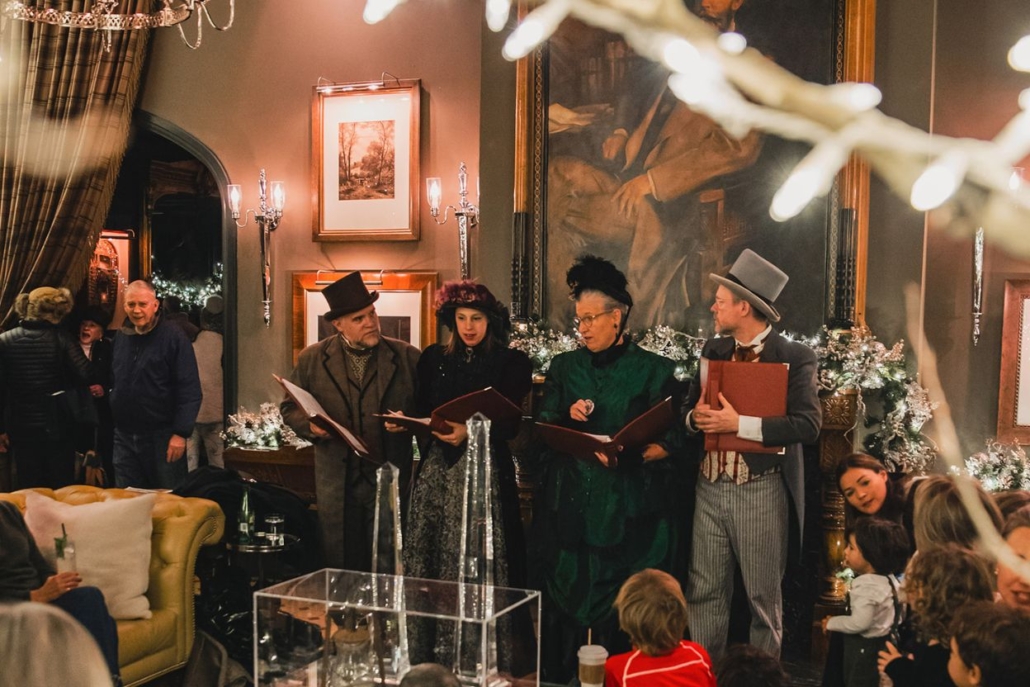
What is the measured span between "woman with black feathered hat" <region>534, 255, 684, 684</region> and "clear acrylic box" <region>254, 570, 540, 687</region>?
1.27 m

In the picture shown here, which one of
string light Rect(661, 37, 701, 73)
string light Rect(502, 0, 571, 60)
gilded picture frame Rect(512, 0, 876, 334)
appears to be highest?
string light Rect(502, 0, 571, 60)

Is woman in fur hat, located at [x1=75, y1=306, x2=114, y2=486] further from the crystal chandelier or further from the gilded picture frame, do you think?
the gilded picture frame

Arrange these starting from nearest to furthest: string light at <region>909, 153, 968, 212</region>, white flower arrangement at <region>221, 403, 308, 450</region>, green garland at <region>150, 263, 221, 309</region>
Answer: string light at <region>909, 153, 968, 212</region>, white flower arrangement at <region>221, 403, 308, 450</region>, green garland at <region>150, 263, 221, 309</region>

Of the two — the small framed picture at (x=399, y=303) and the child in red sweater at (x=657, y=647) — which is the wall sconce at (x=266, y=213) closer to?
the small framed picture at (x=399, y=303)

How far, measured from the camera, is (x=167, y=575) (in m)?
3.77

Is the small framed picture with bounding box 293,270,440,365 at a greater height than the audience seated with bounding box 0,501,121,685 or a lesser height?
greater

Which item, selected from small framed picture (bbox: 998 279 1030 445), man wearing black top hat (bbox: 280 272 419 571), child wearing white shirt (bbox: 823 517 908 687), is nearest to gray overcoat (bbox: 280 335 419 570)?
man wearing black top hat (bbox: 280 272 419 571)

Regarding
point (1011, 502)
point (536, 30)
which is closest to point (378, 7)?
point (536, 30)

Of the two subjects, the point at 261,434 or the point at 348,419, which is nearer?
the point at 348,419

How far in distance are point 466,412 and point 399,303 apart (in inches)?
117

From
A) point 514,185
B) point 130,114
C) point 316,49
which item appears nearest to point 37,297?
point 130,114

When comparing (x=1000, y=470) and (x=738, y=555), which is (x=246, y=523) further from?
(x=1000, y=470)

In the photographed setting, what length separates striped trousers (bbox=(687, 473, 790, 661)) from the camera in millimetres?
3590

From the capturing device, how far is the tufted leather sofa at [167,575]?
3586 mm
